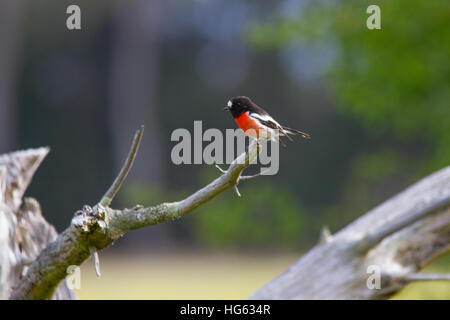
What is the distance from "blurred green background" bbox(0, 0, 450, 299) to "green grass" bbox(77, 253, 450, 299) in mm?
169

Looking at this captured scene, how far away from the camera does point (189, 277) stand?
1766 centimetres

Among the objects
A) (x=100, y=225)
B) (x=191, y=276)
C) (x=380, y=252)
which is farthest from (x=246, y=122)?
(x=191, y=276)

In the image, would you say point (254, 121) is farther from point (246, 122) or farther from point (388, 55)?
point (388, 55)

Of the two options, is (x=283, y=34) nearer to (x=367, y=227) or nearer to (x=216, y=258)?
(x=367, y=227)

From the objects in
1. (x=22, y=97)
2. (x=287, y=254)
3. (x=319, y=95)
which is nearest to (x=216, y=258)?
(x=287, y=254)

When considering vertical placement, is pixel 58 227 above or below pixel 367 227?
below

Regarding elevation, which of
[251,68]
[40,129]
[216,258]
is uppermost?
[251,68]

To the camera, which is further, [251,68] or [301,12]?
[251,68]

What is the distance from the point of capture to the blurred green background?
20.0 metres

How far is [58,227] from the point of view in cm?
2467

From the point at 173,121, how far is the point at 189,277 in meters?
11.0
